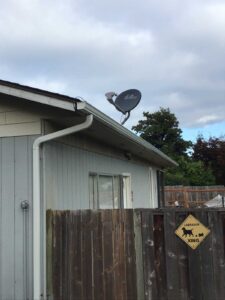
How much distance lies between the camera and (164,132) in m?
43.0

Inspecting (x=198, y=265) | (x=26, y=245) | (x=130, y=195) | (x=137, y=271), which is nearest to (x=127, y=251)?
(x=137, y=271)

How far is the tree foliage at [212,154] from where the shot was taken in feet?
128

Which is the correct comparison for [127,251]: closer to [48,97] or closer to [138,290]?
[138,290]

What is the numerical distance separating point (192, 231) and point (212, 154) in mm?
35376

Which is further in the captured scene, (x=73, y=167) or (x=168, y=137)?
(x=168, y=137)

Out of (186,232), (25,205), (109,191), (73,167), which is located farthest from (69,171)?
(109,191)

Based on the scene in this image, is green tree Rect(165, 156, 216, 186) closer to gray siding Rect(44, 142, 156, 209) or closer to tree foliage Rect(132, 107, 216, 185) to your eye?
tree foliage Rect(132, 107, 216, 185)

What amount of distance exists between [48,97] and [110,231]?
77.6 inches

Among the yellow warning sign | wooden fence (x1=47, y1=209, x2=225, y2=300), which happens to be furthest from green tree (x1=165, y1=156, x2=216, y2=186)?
the yellow warning sign

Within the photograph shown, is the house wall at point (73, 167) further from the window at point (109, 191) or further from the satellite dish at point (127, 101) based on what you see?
the satellite dish at point (127, 101)

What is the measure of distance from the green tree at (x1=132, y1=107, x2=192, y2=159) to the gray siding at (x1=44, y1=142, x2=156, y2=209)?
32.3 meters

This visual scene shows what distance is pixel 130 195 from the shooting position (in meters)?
11.6

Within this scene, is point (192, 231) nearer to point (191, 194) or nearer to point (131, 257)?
point (131, 257)

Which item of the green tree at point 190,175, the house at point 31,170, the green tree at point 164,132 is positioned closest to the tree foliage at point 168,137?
the green tree at point 164,132
